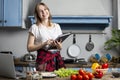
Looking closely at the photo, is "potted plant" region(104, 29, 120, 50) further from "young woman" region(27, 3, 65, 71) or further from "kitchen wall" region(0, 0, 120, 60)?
"young woman" region(27, 3, 65, 71)

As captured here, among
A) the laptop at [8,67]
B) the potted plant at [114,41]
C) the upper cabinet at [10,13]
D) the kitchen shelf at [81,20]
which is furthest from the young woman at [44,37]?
the potted plant at [114,41]

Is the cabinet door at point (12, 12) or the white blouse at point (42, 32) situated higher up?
the cabinet door at point (12, 12)

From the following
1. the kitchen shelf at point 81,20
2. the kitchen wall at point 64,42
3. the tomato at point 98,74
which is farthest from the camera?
the kitchen wall at point 64,42

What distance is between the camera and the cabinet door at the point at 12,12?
153 inches

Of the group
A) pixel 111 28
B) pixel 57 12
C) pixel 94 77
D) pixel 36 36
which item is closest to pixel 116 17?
pixel 111 28

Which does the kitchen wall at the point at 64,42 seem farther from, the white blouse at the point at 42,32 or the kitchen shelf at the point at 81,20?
the white blouse at the point at 42,32

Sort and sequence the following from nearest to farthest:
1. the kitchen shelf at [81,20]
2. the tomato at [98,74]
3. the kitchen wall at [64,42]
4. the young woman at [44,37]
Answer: the tomato at [98,74], the young woman at [44,37], the kitchen shelf at [81,20], the kitchen wall at [64,42]

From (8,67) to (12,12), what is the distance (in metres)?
2.22

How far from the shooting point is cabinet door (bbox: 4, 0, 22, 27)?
12.8ft

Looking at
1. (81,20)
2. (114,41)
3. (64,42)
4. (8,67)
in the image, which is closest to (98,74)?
(8,67)

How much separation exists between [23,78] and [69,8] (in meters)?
2.30

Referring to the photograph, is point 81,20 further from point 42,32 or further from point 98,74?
point 98,74

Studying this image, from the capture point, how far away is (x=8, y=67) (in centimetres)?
182

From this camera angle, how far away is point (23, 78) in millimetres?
1793
